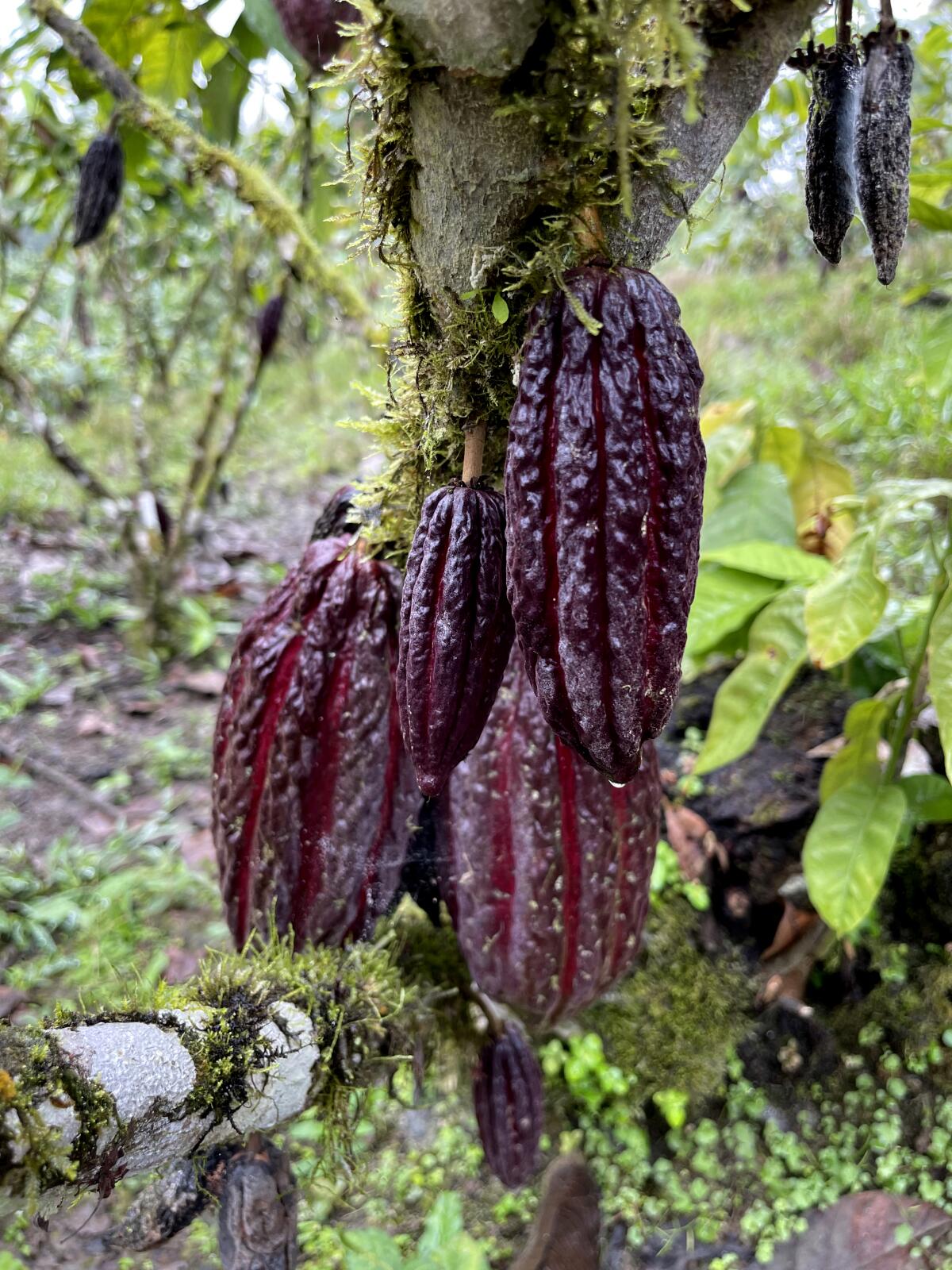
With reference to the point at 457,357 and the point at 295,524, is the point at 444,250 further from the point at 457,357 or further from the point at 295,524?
the point at 295,524

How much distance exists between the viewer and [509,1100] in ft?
4.23

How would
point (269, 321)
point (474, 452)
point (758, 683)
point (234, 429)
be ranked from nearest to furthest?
1. point (474, 452)
2. point (758, 683)
3. point (269, 321)
4. point (234, 429)

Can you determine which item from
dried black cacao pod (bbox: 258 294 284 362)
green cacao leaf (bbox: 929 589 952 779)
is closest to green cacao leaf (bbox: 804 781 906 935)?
green cacao leaf (bbox: 929 589 952 779)

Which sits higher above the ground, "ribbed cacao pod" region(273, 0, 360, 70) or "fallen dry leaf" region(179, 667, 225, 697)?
"ribbed cacao pod" region(273, 0, 360, 70)

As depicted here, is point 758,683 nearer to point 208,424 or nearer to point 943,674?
point 943,674

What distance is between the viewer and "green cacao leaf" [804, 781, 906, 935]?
121 cm

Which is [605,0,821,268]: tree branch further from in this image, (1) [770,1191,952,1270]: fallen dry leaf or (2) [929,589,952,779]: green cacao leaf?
(1) [770,1191,952,1270]: fallen dry leaf

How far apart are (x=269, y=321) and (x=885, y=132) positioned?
6.98ft

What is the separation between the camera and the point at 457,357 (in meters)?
0.66

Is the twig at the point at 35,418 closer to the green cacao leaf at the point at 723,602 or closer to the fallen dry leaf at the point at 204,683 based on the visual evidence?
the fallen dry leaf at the point at 204,683

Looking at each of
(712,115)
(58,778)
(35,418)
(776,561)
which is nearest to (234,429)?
(35,418)

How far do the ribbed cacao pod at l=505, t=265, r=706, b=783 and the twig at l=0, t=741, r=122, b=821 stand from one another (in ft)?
7.28

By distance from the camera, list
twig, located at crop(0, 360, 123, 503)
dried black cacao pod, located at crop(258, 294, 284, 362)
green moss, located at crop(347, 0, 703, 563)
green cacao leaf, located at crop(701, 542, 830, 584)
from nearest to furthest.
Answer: green moss, located at crop(347, 0, 703, 563) < green cacao leaf, located at crop(701, 542, 830, 584) < dried black cacao pod, located at crop(258, 294, 284, 362) < twig, located at crop(0, 360, 123, 503)

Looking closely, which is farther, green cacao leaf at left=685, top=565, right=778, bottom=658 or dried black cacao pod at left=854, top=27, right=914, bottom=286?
green cacao leaf at left=685, top=565, right=778, bottom=658
